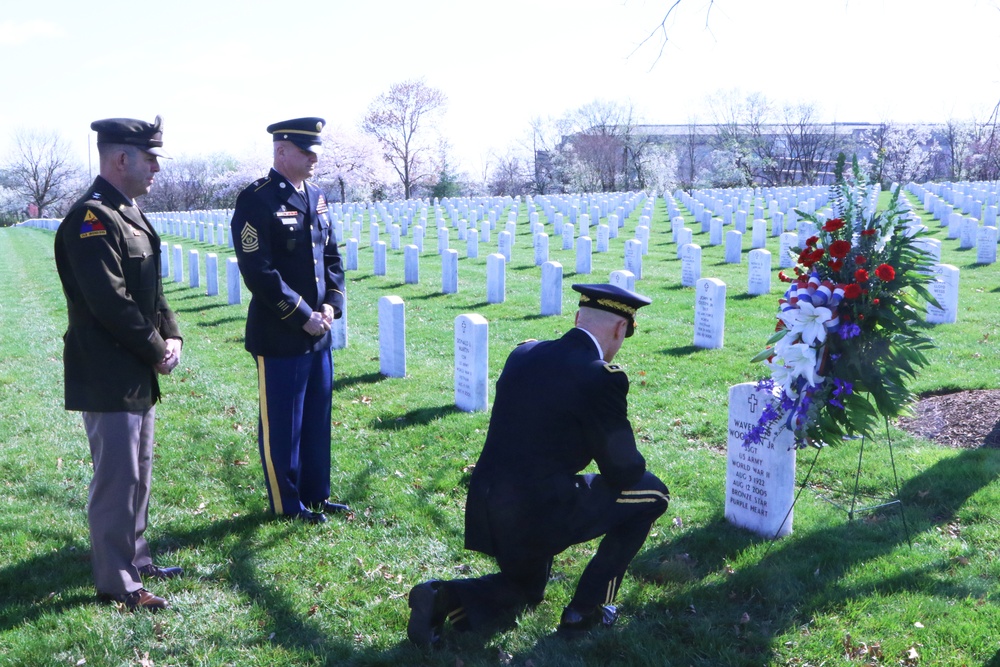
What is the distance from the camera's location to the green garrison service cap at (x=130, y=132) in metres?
3.84

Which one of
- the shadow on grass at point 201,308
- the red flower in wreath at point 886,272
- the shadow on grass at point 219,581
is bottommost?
the shadow on grass at point 219,581

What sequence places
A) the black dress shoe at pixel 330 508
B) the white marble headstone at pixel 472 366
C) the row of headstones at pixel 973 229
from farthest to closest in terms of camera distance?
the row of headstones at pixel 973 229 → the white marble headstone at pixel 472 366 → the black dress shoe at pixel 330 508

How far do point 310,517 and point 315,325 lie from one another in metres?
1.18

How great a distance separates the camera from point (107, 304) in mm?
3770

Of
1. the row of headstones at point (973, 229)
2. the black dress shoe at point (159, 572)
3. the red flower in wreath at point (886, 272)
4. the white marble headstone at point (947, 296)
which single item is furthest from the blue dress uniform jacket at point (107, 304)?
the row of headstones at point (973, 229)

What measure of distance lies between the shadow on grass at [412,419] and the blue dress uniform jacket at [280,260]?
217cm

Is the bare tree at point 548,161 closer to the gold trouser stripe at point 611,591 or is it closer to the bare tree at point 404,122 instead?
the bare tree at point 404,122

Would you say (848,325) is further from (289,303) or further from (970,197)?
(970,197)

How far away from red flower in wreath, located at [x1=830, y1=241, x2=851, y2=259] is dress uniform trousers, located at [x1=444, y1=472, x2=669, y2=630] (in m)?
1.55

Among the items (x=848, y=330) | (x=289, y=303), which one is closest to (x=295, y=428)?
(x=289, y=303)

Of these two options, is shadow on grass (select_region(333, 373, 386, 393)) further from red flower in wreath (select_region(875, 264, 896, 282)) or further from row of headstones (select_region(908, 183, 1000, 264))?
row of headstones (select_region(908, 183, 1000, 264))

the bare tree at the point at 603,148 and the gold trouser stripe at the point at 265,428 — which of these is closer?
the gold trouser stripe at the point at 265,428

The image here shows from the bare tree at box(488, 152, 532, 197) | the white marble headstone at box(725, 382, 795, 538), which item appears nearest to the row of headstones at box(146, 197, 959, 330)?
the white marble headstone at box(725, 382, 795, 538)

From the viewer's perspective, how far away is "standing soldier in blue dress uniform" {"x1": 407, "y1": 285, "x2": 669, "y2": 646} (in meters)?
3.46
